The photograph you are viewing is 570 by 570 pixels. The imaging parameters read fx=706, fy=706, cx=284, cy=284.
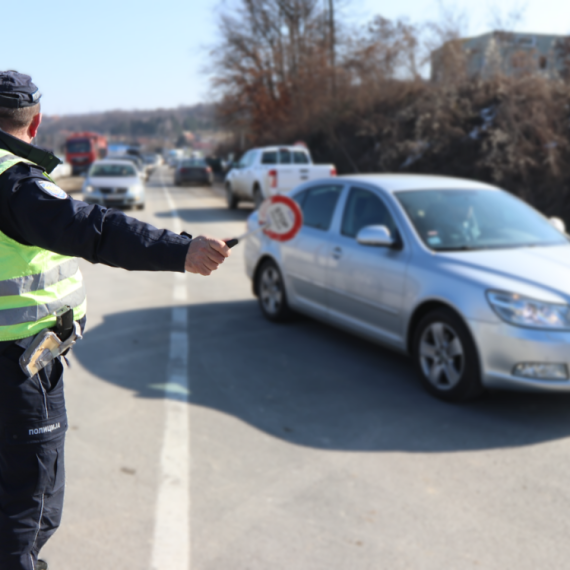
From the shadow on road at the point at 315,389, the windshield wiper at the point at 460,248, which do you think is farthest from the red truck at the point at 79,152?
the windshield wiper at the point at 460,248

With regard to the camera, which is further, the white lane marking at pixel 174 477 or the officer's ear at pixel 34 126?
the white lane marking at pixel 174 477

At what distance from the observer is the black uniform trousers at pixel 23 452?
240 centimetres

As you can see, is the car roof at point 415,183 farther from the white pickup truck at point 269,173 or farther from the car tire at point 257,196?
the car tire at point 257,196

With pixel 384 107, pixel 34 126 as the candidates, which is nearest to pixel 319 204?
pixel 34 126

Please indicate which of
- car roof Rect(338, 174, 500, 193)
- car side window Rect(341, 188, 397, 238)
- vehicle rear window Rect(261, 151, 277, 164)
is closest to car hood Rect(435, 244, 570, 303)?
car side window Rect(341, 188, 397, 238)

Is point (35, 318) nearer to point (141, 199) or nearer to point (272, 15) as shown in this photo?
point (141, 199)

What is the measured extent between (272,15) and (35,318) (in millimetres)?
44111

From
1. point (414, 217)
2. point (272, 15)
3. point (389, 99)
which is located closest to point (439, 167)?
point (389, 99)

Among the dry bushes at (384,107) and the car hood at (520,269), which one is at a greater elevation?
the dry bushes at (384,107)

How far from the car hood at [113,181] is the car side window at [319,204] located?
15.4 metres

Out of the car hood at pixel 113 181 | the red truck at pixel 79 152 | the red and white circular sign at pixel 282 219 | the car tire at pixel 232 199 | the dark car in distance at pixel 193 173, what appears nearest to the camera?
the red and white circular sign at pixel 282 219

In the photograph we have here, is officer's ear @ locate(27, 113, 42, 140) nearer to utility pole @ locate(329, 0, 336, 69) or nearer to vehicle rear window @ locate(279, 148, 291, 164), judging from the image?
vehicle rear window @ locate(279, 148, 291, 164)

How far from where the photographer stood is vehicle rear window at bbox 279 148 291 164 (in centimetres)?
2194

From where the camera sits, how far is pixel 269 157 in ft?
71.7
